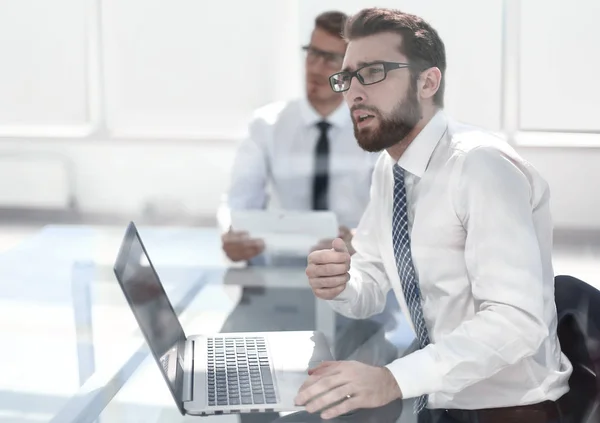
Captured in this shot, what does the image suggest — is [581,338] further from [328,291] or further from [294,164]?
[294,164]

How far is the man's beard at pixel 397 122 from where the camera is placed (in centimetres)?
142

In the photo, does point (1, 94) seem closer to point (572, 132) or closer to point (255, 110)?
point (255, 110)

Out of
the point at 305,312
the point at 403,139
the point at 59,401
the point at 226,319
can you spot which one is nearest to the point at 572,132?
the point at 403,139

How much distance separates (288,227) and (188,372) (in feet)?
2.69

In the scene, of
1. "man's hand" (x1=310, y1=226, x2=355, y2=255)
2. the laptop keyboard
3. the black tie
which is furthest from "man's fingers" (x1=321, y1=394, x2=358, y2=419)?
the black tie

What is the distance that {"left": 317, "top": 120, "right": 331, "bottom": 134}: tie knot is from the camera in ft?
7.80

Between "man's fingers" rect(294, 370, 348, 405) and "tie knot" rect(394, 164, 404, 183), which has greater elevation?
"tie knot" rect(394, 164, 404, 183)

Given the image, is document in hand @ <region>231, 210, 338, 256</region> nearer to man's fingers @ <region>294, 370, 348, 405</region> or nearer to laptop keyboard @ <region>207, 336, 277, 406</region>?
laptop keyboard @ <region>207, 336, 277, 406</region>

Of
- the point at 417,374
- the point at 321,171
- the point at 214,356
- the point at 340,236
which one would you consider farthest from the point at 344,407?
the point at 321,171

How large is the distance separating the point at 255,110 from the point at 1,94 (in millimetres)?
795

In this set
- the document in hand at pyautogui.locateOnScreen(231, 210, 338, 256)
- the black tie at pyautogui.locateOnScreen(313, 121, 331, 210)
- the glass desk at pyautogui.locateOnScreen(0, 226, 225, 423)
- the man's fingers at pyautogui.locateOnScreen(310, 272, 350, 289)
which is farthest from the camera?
the black tie at pyautogui.locateOnScreen(313, 121, 331, 210)

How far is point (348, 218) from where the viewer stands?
222cm

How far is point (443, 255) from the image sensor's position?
1368 mm

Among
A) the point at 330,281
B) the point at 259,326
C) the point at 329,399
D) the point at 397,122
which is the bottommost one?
the point at 259,326
